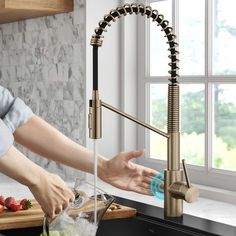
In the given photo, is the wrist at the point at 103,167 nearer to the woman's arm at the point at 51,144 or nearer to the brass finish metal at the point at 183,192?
the woman's arm at the point at 51,144

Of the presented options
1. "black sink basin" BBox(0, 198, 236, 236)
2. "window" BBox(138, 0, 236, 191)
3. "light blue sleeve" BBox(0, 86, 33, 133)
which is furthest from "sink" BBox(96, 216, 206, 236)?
"window" BBox(138, 0, 236, 191)

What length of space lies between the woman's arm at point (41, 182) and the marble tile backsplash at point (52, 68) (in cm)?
169

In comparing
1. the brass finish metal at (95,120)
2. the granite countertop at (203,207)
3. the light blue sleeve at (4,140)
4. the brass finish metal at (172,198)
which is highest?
the brass finish metal at (95,120)

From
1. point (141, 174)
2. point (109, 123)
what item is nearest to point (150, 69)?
point (109, 123)

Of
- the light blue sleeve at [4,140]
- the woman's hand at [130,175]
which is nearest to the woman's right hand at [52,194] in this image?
the light blue sleeve at [4,140]

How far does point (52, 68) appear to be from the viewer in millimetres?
3463

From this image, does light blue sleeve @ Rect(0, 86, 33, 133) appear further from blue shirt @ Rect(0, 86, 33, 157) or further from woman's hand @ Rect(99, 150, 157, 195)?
woman's hand @ Rect(99, 150, 157, 195)

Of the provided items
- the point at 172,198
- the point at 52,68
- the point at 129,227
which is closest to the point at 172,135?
the point at 172,198

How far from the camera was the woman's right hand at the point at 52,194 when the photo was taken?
4.97 feet

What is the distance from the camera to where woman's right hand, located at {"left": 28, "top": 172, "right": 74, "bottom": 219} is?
4.97ft

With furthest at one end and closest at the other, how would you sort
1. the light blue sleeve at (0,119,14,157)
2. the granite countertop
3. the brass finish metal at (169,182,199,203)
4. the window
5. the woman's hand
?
the window, the granite countertop, the woman's hand, the brass finish metal at (169,182,199,203), the light blue sleeve at (0,119,14,157)

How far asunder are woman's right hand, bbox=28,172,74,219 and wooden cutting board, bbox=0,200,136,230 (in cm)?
17

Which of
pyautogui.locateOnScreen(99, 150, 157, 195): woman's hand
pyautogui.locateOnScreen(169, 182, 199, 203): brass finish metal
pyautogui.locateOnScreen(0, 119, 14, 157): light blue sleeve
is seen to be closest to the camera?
pyautogui.locateOnScreen(0, 119, 14, 157): light blue sleeve

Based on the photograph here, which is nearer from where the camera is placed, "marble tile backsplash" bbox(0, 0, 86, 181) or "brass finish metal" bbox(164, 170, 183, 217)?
"brass finish metal" bbox(164, 170, 183, 217)
